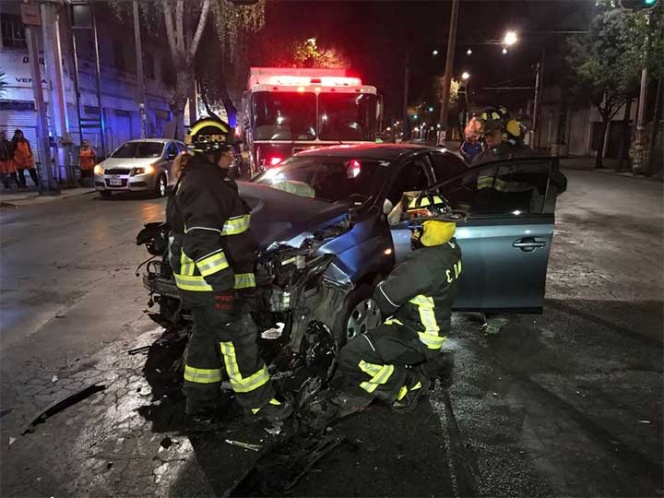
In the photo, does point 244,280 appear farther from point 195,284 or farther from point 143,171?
point 143,171

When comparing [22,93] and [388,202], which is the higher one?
[22,93]

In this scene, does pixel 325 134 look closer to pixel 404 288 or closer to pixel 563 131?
pixel 404 288

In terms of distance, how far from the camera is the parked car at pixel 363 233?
3.72 m

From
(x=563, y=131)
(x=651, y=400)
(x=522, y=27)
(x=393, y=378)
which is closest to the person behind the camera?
(x=393, y=378)

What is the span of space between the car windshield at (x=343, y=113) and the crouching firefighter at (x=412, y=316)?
8.11 meters

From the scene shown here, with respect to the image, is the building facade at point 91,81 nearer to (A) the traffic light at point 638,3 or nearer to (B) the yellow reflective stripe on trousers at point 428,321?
(A) the traffic light at point 638,3

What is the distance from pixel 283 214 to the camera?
4.18 metres

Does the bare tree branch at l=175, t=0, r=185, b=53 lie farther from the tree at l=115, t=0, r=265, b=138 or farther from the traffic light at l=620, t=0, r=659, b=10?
the traffic light at l=620, t=0, r=659, b=10

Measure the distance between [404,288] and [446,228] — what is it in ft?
1.51

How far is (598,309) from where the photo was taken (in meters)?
5.74

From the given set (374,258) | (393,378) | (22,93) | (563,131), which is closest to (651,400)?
(393,378)

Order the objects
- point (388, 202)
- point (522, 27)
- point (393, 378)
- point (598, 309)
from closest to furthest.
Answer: point (393, 378)
point (388, 202)
point (598, 309)
point (522, 27)

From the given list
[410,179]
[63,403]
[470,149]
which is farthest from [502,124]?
[470,149]

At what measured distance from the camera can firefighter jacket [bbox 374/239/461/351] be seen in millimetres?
3334
